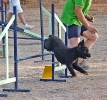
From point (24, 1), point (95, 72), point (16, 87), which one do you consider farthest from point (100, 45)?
point (24, 1)

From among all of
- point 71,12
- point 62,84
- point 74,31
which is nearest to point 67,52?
point 62,84

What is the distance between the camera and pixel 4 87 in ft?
27.2

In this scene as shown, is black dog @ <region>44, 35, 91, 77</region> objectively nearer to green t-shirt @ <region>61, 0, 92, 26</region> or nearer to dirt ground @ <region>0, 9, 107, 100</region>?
dirt ground @ <region>0, 9, 107, 100</region>

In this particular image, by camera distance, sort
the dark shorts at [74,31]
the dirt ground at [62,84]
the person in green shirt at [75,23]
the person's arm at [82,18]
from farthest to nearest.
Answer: the dark shorts at [74,31]
the person in green shirt at [75,23]
the person's arm at [82,18]
the dirt ground at [62,84]

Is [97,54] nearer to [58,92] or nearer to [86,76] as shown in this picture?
[86,76]

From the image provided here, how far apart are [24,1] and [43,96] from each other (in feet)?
54.7


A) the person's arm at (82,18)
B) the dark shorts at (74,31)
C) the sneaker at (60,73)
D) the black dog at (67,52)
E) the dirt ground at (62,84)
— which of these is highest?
the person's arm at (82,18)

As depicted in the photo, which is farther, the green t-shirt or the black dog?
the green t-shirt

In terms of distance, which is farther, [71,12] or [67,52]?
[71,12]

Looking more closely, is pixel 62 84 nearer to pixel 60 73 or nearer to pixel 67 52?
pixel 67 52

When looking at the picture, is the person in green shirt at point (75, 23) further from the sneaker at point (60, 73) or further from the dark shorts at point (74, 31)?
the sneaker at point (60, 73)

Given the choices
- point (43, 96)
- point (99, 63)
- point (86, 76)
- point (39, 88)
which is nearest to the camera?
point (43, 96)

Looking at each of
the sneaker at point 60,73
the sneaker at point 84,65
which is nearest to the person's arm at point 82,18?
the sneaker at point 60,73

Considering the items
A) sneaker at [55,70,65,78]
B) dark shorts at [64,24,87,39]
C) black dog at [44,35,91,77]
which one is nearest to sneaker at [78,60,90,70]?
sneaker at [55,70,65,78]
